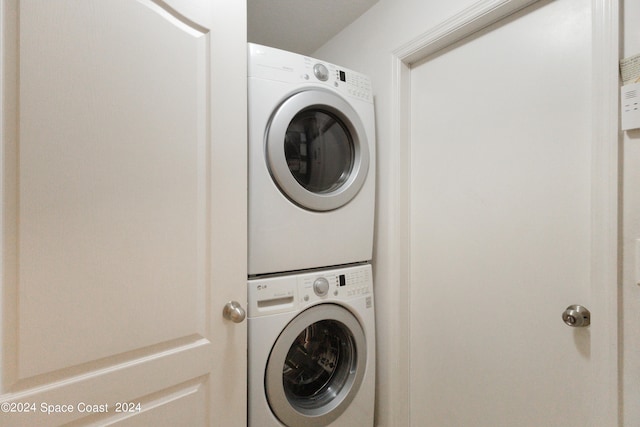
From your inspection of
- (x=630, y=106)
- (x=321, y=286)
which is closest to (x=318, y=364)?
(x=321, y=286)

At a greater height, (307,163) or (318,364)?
(307,163)

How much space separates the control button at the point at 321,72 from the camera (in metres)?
1.20

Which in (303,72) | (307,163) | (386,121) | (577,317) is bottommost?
(577,317)

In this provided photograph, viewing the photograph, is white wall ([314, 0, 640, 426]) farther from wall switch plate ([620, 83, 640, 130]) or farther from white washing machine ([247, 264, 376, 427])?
wall switch plate ([620, 83, 640, 130])

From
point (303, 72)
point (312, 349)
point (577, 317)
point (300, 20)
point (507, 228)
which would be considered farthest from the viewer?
point (300, 20)

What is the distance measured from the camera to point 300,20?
62.2 inches

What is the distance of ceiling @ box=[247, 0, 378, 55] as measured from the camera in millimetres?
1458

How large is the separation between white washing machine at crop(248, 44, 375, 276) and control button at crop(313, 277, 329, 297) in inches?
2.7

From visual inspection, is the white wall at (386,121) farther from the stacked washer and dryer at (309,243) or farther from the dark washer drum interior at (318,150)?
the dark washer drum interior at (318,150)

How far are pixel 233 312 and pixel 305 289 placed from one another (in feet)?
1.12

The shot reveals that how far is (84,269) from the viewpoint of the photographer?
2.24 ft

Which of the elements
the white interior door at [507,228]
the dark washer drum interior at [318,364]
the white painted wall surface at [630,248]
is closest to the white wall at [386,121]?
the white interior door at [507,228]

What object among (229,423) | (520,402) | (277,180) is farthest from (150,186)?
(520,402)

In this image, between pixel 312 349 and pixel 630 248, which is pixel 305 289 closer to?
pixel 312 349
